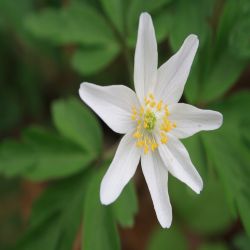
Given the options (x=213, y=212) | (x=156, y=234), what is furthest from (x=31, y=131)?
(x=213, y=212)

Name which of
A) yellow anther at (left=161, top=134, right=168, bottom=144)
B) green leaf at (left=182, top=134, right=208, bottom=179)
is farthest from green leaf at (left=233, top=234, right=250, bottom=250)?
yellow anther at (left=161, top=134, right=168, bottom=144)

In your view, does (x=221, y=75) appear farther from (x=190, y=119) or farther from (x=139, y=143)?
(x=139, y=143)

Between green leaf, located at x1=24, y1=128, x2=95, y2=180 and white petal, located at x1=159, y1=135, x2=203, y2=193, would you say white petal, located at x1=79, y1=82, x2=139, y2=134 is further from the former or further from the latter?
green leaf, located at x1=24, y1=128, x2=95, y2=180

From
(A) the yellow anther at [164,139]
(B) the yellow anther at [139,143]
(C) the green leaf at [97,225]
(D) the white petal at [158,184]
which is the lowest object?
(C) the green leaf at [97,225]

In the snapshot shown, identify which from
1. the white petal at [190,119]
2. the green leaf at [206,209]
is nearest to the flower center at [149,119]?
the white petal at [190,119]

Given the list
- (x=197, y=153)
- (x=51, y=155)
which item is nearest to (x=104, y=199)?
(x=197, y=153)

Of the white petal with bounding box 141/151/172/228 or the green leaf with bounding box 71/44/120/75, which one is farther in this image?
the green leaf with bounding box 71/44/120/75

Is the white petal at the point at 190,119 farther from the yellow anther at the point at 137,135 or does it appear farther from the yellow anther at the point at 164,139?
the yellow anther at the point at 137,135
